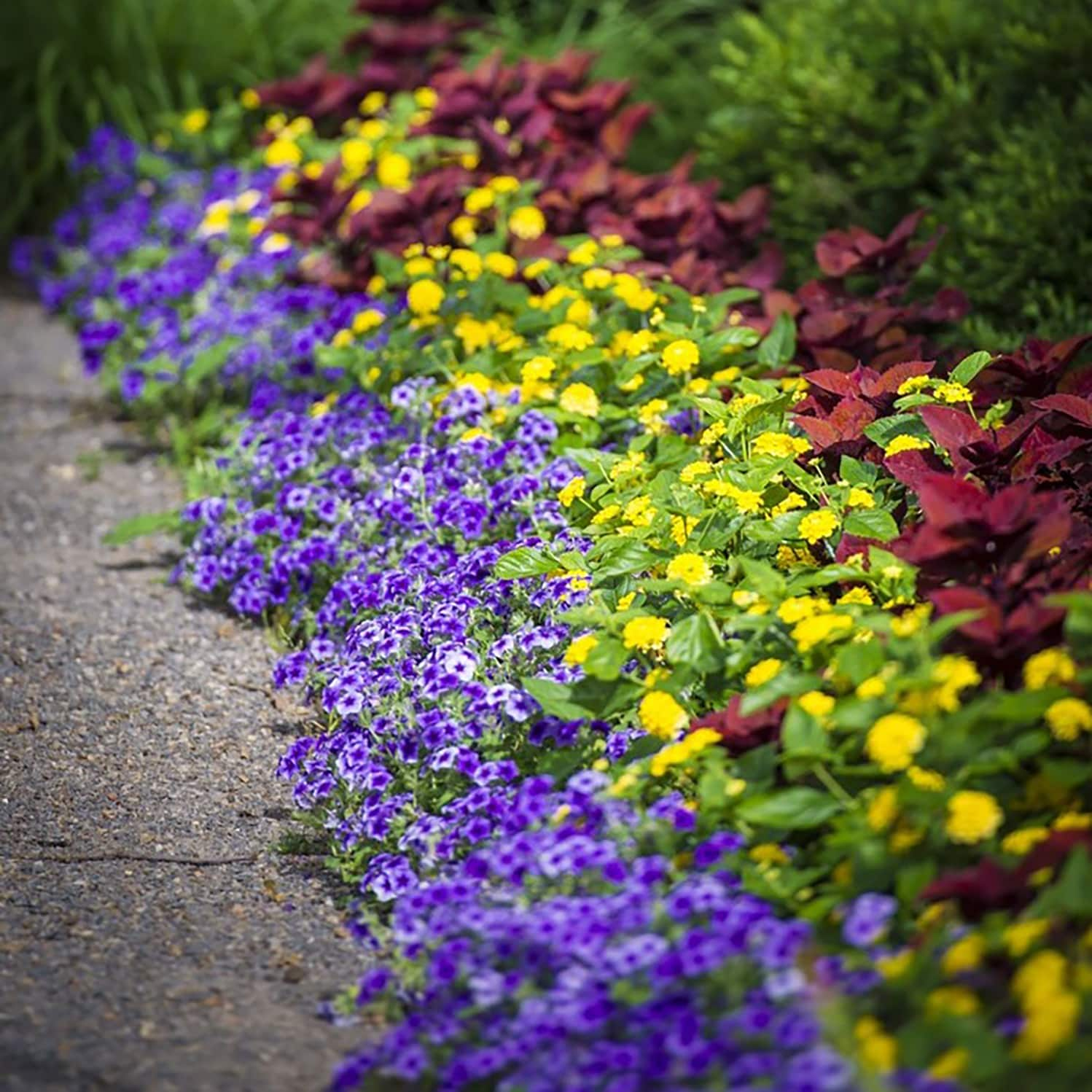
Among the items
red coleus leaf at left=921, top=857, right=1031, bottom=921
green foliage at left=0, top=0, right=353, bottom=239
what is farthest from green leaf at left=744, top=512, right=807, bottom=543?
green foliage at left=0, top=0, right=353, bottom=239

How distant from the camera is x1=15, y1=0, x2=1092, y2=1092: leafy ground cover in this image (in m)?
2.02

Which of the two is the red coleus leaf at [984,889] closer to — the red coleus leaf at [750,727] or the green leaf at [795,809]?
the green leaf at [795,809]

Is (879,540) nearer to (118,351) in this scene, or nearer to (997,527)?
(997,527)

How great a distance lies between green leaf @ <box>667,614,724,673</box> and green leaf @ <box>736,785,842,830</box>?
0.31 meters

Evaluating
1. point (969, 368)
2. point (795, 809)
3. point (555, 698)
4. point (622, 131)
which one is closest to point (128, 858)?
point (555, 698)

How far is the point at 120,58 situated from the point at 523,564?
14.5 ft

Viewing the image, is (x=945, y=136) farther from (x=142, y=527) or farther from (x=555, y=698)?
(x=555, y=698)

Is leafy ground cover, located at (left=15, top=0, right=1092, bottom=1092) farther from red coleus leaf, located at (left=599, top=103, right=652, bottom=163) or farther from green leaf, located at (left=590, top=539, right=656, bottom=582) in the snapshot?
red coleus leaf, located at (left=599, top=103, right=652, bottom=163)

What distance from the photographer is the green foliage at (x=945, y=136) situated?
425cm

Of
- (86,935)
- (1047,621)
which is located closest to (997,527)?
(1047,621)

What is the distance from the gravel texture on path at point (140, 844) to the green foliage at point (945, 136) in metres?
2.16

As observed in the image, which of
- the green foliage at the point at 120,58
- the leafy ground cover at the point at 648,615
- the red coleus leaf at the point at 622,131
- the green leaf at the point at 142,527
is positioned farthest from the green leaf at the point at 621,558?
the green foliage at the point at 120,58

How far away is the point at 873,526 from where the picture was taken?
8.86 ft

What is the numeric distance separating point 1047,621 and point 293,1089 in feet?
4.10
